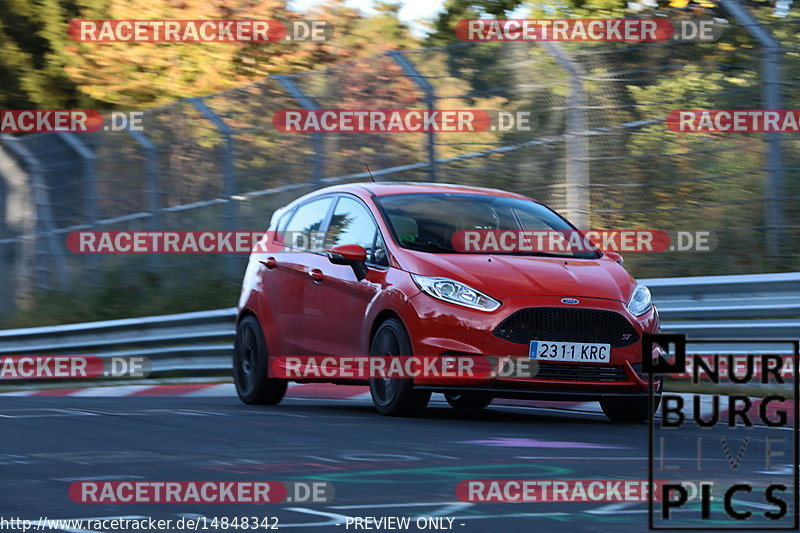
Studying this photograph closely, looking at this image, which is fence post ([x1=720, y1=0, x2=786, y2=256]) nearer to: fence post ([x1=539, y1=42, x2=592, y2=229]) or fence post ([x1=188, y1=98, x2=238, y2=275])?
fence post ([x1=539, y1=42, x2=592, y2=229])

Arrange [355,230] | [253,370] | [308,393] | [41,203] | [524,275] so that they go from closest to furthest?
[524,275] → [355,230] → [253,370] → [308,393] → [41,203]

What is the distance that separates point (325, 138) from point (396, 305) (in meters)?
7.89

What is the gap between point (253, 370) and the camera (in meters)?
11.7

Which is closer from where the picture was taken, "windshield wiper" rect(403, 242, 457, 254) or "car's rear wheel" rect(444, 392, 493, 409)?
"windshield wiper" rect(403, 242, 457, 254)

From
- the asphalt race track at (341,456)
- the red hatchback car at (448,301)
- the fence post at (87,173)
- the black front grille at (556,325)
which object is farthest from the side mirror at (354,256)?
the fence post at (87,173)

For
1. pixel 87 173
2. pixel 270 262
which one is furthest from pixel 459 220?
pixel 87 173

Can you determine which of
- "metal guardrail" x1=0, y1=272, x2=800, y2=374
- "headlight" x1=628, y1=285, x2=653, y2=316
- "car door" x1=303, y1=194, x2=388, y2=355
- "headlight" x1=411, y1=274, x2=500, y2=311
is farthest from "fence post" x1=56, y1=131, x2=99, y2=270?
"headlight" x1=628, y1=285, x2=653, y2=316

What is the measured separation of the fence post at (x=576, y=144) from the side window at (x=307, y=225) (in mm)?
3189

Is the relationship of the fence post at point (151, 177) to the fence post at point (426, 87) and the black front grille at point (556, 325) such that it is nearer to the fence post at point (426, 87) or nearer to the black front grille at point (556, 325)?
the fence post at point (426, 87)

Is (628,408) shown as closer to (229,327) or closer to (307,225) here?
(307,225)

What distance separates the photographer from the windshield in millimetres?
10094

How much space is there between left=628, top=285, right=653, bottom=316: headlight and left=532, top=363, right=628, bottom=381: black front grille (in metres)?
0.40

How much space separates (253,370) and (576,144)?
406 centimetres

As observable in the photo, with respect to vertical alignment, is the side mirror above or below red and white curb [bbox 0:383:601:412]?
above
